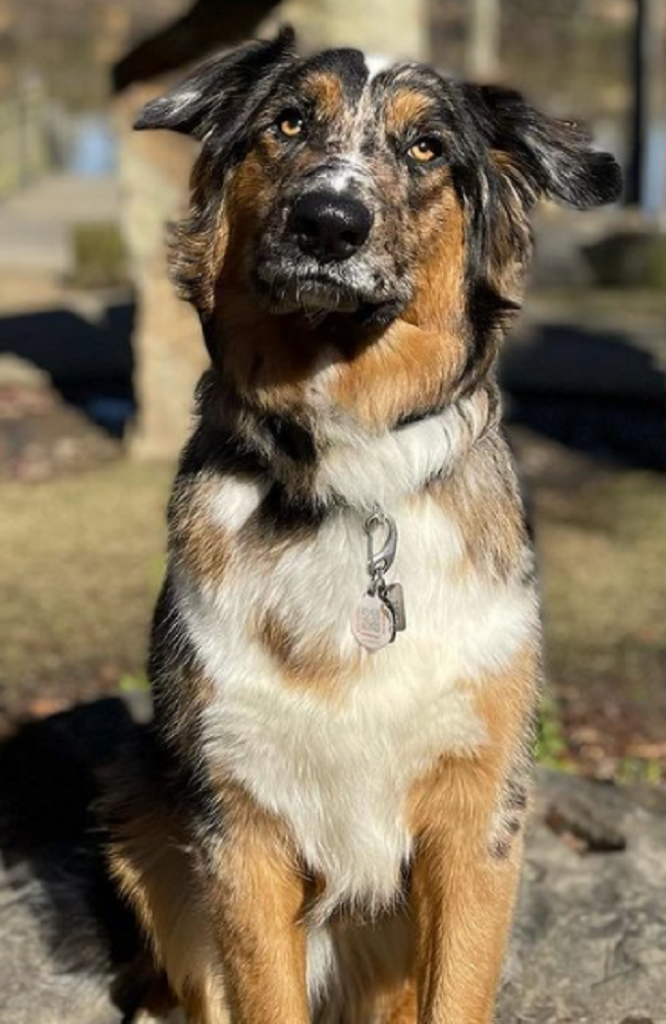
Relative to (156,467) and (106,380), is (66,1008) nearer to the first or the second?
(156,467)

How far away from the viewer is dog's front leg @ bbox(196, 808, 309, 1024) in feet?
10.2

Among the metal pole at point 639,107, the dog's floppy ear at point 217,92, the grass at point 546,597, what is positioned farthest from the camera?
the metal pole at point 639,107

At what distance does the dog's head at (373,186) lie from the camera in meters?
2.95

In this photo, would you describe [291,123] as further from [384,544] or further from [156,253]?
[156,253]

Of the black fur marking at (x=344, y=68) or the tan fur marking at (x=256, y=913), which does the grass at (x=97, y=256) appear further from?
the tan fur marking at (x=256, y=913)

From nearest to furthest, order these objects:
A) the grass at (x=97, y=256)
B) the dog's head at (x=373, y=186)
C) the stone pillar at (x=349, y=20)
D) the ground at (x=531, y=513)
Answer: the dog's head at (x=373, y=186), the ground at (x=531, y=513), the stone pillar at (x=349, y=20), the grass at (x=97, y=256)

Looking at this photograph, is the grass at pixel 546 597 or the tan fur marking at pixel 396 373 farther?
the grass at pixel 546 597

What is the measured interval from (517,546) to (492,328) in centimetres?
45

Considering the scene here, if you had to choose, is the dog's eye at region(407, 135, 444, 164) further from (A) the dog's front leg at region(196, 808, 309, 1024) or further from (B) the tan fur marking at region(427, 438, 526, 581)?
(A) the dog's front leg at region(196, 808, 309, 1024)

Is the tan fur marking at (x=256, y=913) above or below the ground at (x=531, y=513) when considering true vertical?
above

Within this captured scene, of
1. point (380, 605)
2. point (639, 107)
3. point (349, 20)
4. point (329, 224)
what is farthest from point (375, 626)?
point (639, 107)

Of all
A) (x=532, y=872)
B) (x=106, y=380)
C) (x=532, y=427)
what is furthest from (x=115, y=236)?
(x=532, y=872)

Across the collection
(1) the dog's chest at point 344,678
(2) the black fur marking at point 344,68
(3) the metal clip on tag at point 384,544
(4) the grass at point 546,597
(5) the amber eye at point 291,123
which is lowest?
(4) the grass at point 546,597

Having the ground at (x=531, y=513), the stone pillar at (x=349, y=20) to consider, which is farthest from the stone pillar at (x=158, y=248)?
the ground at (x=531, y=513)
